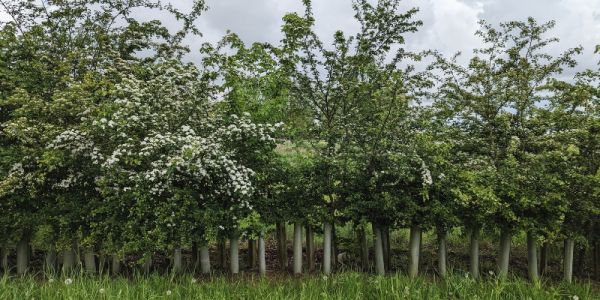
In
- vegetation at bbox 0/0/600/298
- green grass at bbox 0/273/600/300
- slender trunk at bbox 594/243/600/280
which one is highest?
vegetation at bbox 0/0/600/298

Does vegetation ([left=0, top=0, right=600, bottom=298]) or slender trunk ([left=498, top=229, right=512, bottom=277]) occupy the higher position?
vegetation ([left=0, top=0, right=600, bottom=298])

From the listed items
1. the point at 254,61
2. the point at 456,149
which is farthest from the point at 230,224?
the point at 456,149

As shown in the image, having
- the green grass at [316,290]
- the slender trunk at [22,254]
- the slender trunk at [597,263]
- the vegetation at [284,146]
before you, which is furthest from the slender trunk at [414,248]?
the slender trunk at [22,254]

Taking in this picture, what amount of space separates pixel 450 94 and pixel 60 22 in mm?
8825

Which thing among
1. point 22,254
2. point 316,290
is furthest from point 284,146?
point 22,254

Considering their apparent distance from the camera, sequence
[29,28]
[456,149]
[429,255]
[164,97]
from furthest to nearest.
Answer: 1. [429,255]
2. [29,28]
3. [456,149]
4. [164,97]

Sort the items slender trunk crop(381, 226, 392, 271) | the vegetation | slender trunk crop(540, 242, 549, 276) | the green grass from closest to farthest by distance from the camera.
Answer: the green grass
the vegetation
slender trunk crop(381, 226, 392, 271)
slender trunk crop(540, 242, 549, 276)

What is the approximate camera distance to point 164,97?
→ 8.57m

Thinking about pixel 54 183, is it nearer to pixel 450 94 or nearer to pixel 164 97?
pixel 164 97

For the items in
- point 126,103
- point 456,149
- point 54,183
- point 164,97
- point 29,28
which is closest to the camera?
point 126,103

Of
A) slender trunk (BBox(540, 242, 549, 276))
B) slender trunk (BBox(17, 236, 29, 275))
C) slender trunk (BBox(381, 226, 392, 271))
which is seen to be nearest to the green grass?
slender trunk (BBox(381, 226, 392, 271))

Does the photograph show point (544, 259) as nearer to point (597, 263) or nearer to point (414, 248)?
point (597, 263)

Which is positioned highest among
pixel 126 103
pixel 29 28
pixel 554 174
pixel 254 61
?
pixel 29 28

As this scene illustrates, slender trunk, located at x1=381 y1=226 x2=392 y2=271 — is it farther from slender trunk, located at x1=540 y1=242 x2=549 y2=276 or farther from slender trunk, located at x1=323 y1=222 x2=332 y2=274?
slender trunk, located at x1=540 y1=242 x2=549 y2=276
